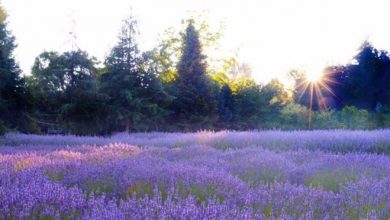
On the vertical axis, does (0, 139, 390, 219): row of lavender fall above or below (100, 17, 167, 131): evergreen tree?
below

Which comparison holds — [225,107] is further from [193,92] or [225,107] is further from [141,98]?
[141,98]

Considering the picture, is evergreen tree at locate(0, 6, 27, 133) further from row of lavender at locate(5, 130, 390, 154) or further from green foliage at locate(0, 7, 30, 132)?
row of lavender at locate(5, 130, 390, 154)

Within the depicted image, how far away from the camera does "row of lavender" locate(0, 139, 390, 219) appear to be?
8.74 ft

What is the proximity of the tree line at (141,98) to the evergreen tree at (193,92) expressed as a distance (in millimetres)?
54

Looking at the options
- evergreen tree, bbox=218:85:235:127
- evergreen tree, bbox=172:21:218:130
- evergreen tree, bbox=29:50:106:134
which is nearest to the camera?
evergreen tree, bbox=29:50:106:134

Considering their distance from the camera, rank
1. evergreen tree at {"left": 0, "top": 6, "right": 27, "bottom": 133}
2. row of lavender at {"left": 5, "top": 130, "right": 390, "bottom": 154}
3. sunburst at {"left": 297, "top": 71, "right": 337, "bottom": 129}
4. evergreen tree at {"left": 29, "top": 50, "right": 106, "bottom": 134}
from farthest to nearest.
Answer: sunburst at {"left": 297, "top": 71, "right": 337, "bottom": 129}, evergreen tree at {"left": 29, "top": 50, "right": 106, "bottom": 134}, evergreen tree at {"left": 0, "top": 6, "right": 27, "bottom": 133}, row of lavender at {"left": 5, "top": 130, "right": 390, "bottom": 154}

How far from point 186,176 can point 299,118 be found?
22011 mm

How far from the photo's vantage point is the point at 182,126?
2472 centimetres

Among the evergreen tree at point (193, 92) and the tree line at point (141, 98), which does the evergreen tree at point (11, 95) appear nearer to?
the tree line at point (141, 98)

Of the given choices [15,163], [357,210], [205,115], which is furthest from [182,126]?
[357,210]

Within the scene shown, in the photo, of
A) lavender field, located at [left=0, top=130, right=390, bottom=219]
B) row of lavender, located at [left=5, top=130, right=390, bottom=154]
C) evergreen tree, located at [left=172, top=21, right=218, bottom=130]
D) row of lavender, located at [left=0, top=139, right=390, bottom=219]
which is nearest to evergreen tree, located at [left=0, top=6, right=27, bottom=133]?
row of lavender, located at [left=5, top=130, right=390, bottom=154]

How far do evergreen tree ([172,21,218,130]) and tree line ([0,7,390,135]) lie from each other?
5 cm

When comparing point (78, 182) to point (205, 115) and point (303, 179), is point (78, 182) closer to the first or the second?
point (303, 179)

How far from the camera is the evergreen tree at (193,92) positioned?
24.4 m
